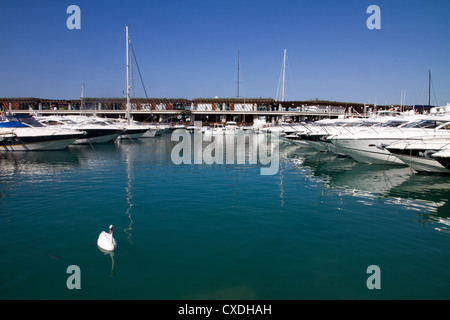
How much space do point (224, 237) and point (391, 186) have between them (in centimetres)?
1159

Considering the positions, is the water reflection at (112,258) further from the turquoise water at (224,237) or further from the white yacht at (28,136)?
the white yacht at (28,136)

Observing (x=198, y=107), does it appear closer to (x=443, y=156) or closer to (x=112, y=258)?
(x=443, y=156)

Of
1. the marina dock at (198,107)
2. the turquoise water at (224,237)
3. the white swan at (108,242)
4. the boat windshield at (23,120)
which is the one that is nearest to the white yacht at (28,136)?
the boat windshield at (23,120)

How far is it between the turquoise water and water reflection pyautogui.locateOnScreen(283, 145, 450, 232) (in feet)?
Answer: 0.44

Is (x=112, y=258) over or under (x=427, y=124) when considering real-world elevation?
under

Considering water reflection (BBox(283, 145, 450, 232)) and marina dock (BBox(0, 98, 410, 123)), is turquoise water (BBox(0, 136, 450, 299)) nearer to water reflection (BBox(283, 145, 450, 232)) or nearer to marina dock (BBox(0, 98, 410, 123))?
water reflection (BBox(283, 145, 450, 232))

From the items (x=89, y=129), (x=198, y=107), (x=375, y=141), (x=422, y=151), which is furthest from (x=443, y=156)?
(x=198, y=107)

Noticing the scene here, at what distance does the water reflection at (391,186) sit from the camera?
13.0 metres

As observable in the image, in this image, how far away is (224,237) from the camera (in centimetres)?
962

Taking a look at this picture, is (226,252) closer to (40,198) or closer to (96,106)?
(40,198)

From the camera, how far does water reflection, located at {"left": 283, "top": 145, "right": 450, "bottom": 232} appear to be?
511 inches

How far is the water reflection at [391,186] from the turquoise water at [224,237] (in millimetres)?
133

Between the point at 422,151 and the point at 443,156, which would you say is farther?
the point at 422,151

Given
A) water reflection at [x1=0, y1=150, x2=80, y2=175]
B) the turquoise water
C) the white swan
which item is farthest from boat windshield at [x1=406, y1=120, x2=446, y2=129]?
water reflection at [x1=0, y1=150, x2=80, y2=175]
